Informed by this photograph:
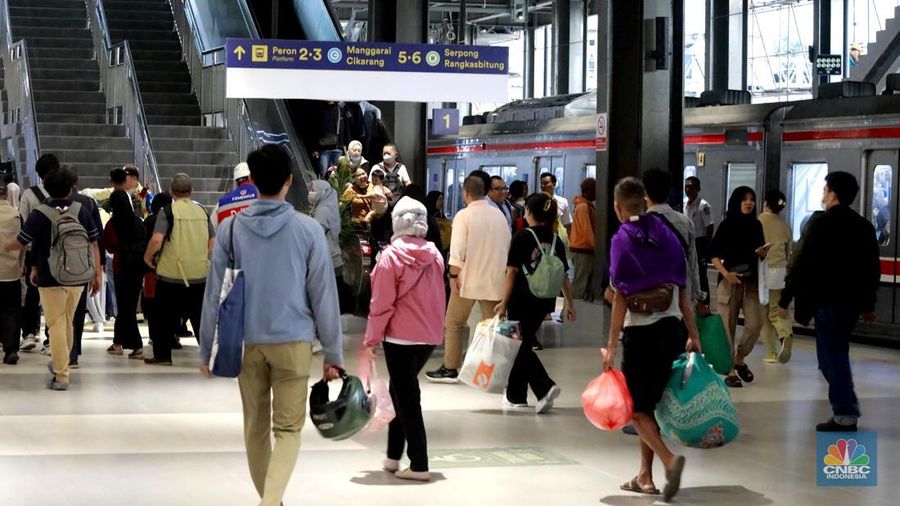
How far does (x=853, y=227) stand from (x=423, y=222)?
322 cm

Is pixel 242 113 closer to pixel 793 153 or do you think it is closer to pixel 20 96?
pixel 20 96

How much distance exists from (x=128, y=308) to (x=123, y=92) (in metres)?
9.00

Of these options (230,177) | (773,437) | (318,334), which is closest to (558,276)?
(773,437)

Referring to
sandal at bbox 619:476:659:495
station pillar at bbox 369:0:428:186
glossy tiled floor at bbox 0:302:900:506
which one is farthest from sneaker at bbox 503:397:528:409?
station pillar at bbox 369:0:428:186

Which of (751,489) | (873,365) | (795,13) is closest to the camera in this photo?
(751,489)

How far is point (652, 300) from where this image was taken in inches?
302

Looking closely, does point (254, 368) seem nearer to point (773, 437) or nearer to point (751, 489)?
point (751, 489)

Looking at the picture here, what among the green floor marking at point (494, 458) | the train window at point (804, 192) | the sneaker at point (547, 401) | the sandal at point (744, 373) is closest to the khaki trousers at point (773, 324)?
the sandal at point (744, 373)

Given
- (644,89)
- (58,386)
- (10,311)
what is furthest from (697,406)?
(644,89)

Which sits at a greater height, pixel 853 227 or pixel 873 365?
pixel 853 227

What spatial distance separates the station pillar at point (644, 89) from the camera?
16375 mm

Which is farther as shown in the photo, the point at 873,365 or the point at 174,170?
the point at 174,170

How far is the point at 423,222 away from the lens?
8.44m

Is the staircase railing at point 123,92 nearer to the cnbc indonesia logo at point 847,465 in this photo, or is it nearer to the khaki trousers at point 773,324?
the khaki trousers at point 773,324
